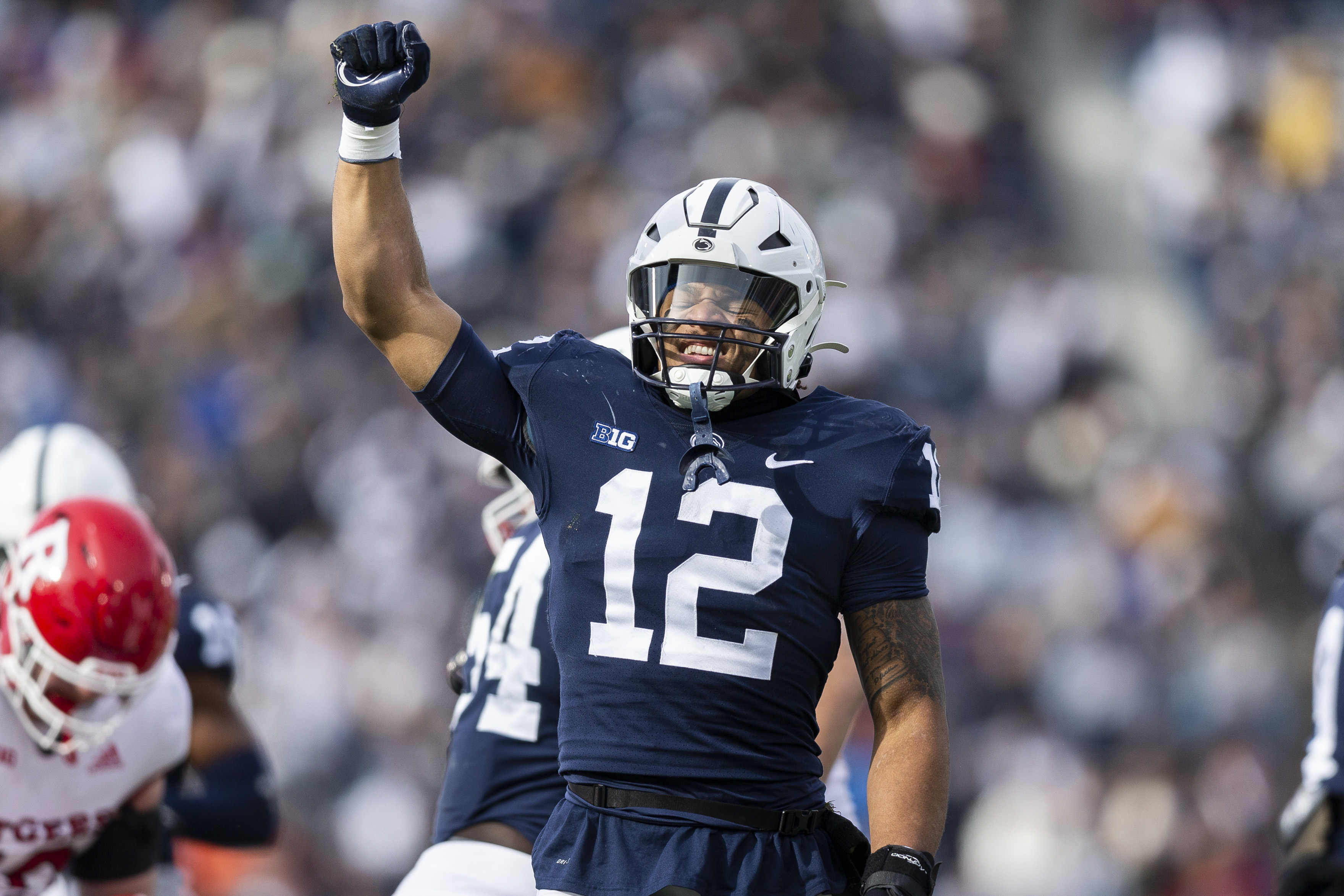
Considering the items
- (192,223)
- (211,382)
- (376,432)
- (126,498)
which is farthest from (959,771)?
(192,223)

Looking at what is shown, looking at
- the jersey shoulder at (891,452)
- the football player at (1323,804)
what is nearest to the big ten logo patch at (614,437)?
the jersey shoulder at (891,452)

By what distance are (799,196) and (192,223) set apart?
4883 millimetres

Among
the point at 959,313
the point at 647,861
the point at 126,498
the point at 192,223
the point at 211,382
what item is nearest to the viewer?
the point at 647,861

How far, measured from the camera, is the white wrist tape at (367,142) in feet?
10.3

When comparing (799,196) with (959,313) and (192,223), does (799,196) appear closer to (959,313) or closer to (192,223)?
(959,313)

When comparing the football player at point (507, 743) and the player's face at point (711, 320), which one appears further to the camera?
the football player at point (507, 743)

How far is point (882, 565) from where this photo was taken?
10.1 feet

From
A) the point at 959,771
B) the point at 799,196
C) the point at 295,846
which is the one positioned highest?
the point at 799,196

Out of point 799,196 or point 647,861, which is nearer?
point 647,861

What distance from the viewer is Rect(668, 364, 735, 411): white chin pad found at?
3.14 metres

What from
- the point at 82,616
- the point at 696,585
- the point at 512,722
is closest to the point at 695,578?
the point at 696,585

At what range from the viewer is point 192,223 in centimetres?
1314

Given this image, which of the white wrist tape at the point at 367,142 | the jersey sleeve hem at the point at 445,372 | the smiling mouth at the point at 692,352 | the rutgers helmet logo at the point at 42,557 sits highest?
the white wrist tape at the point at 367,142

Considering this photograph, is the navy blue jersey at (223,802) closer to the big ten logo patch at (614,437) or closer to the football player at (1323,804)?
the big ten logo patch at (614,437)
